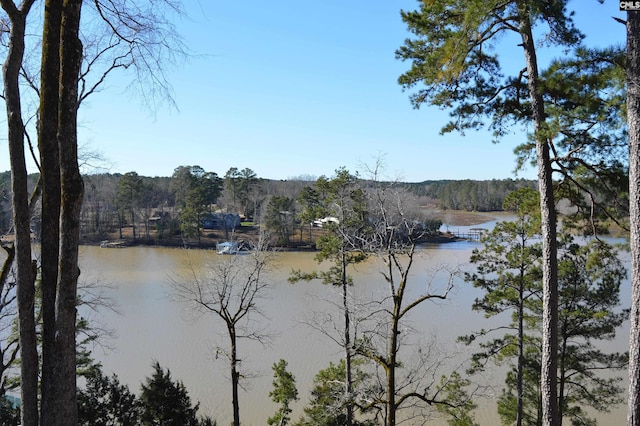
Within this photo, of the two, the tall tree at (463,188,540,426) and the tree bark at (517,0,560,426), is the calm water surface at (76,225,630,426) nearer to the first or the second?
the tall tree at (463,188,540,426)

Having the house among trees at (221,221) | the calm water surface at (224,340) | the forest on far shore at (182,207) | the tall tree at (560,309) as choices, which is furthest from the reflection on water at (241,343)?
the house among trees at (221,221)

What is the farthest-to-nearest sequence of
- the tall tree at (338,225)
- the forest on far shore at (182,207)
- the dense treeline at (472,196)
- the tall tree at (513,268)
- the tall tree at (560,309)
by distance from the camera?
the dense treeline at (472,196) → the forest on far shore at (182,207) → the tall tree at (338,225) → the tall tree at (513,268) → the tall tree at (560,309)

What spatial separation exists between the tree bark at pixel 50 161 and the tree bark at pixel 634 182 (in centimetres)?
487

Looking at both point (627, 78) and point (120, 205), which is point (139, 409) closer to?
point (627, 78)

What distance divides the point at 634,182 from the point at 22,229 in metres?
5.56

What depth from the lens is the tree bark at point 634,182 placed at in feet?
14.0

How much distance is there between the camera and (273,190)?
60.3 metres

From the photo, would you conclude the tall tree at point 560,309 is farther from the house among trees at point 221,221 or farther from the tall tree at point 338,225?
the house among trees at point 221,221

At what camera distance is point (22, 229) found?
394cm

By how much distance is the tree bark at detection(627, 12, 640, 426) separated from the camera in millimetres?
4277

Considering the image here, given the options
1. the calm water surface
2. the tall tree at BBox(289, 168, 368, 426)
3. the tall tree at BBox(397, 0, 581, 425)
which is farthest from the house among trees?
the tall tree at BBox(397, 0, 581, 425)

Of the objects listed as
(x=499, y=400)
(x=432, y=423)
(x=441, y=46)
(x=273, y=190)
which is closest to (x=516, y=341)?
(x=499, y=400)

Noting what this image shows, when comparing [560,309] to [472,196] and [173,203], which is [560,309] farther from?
[472,196]

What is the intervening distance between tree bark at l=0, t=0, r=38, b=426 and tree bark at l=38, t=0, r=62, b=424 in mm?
458
